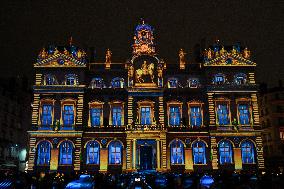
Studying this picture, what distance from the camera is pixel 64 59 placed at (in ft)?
172

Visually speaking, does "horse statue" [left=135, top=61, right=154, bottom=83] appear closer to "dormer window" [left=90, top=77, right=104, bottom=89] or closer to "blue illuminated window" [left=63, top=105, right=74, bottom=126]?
"dormer window" [left=90, top=77, right=104, bottom=89]

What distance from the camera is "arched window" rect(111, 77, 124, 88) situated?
52.4 m

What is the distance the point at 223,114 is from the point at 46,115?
2371 centimetres

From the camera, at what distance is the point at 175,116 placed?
169 feet

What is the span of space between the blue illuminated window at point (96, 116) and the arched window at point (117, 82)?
3.84 m

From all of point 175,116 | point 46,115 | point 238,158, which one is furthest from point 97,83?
point 238,158

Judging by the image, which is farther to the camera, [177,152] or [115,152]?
[115,152]

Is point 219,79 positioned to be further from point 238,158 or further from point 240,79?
point 238,158

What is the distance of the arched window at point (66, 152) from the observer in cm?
4959

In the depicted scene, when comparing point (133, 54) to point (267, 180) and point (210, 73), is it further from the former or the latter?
point (267, 180)

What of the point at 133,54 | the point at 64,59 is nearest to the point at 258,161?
the point at 133,54

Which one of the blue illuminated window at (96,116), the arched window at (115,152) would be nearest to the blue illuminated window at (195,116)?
the arched window at (115,152)

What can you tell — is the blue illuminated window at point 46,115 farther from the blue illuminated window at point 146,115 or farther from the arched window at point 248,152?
the arched window at point 248,152

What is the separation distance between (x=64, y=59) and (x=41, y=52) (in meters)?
3.42
